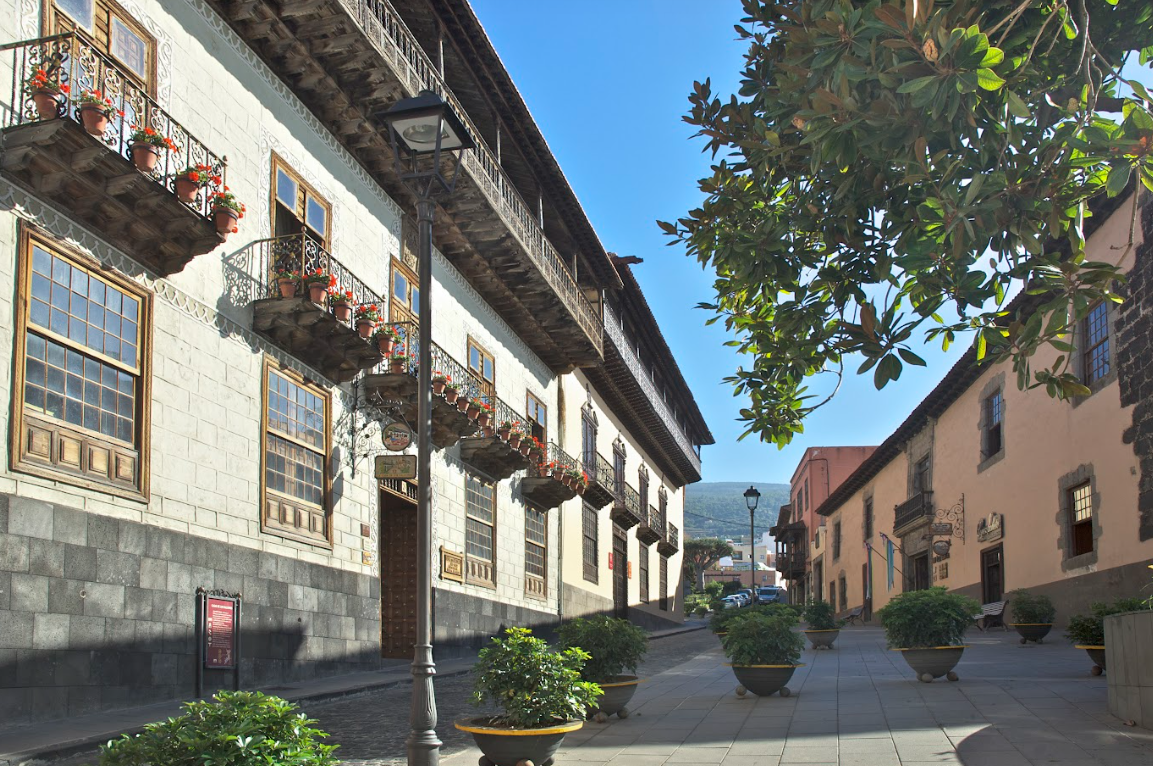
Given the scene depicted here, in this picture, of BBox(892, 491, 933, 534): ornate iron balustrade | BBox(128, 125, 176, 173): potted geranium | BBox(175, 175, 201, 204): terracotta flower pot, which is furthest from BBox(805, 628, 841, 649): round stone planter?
BBox(128, 125, 176, 173): potted geranium

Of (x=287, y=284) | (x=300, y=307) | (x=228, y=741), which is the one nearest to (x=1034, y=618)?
(x=300, y=307)

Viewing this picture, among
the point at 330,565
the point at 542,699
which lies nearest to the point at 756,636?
the point at 542,699

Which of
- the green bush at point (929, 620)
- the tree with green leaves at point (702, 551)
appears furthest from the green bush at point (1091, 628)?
the tree with green leaves at point (702, 551)

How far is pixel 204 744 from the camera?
4.24m

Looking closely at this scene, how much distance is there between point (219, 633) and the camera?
12.0m

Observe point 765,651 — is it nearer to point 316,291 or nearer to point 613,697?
point 613,697

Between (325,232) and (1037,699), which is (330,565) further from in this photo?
(1037,699)

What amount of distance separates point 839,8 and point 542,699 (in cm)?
547

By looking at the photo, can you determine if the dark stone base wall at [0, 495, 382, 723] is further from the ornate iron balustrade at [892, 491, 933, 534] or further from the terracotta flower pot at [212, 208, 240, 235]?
the ornate iron balustrade at [892, 491, 933, 534]

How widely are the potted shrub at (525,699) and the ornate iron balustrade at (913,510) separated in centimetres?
2704

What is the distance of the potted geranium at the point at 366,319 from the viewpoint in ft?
49.0

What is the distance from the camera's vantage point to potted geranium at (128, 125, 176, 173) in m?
10.4

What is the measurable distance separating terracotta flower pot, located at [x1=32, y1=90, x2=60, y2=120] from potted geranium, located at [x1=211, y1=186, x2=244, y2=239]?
87.1 inches

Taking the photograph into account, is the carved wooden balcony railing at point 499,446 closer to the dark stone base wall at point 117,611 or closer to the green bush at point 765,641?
the dark stone base wall at point 117,611
